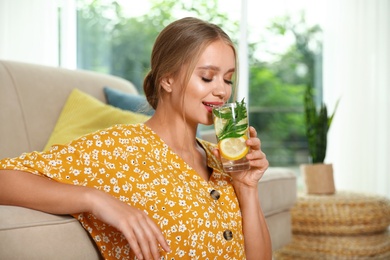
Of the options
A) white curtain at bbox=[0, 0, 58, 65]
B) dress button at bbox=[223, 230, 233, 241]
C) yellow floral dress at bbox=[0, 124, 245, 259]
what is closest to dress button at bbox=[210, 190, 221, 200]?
yellow floral dress at bbox=[0, 124, 245, 259]

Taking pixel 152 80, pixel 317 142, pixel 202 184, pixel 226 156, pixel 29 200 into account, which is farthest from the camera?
pixel 317 142

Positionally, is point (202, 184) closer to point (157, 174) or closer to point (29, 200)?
point (157, 174)

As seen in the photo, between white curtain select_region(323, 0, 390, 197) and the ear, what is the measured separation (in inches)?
138

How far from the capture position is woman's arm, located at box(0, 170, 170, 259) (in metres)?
1.44

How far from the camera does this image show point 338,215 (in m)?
3.54

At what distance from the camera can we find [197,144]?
2.04m

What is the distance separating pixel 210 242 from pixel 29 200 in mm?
500

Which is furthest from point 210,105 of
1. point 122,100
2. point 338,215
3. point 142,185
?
point 338,215

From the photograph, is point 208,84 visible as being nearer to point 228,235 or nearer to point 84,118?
point 228,235

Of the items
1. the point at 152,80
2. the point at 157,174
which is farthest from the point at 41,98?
the point at 157,174

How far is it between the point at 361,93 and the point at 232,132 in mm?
3710

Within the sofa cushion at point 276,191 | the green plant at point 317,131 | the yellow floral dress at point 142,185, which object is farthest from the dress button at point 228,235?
the green plant at point 317,131

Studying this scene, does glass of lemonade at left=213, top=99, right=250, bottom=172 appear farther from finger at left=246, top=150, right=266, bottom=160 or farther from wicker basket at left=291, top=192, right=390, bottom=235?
wicker basket at left=291, top=192, right=390, bottom=235

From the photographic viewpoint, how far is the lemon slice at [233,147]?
65.8 inches
